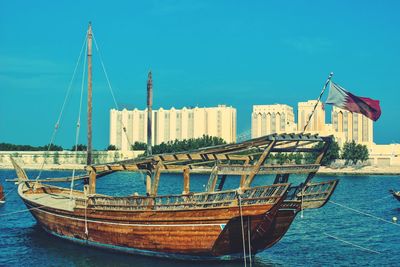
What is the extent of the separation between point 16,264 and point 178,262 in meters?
7.72

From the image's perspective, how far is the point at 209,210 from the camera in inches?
867

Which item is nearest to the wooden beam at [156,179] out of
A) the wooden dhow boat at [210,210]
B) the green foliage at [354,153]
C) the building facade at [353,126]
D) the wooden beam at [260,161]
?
the wooden dhow boat at [210,210]

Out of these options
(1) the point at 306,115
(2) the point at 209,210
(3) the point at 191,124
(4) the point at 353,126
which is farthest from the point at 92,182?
(4) the point at 353,126

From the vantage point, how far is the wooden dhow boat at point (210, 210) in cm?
2152

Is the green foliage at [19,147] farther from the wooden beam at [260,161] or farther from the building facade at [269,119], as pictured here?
the wooden beam at [260,161]

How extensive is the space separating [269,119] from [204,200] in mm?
156294

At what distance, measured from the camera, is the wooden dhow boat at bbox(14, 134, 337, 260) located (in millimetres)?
21500

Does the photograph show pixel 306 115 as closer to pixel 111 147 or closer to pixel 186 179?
pixel 111 147

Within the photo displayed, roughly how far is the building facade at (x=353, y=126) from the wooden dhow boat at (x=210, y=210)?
157555 millimetres

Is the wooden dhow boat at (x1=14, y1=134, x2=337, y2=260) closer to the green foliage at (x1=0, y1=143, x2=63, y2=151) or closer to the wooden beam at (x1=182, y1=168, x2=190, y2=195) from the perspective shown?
the wooden beam at (x1=182, y1=168, x2=190, y2=195)

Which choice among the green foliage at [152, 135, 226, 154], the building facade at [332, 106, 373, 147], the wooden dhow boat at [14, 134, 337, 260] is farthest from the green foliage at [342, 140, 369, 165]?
the wooden dhow boat at [14, 134, 337, 260]

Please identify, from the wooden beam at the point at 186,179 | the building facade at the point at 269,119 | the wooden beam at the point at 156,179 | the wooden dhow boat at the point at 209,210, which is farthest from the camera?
the building facade at the point at 269,119

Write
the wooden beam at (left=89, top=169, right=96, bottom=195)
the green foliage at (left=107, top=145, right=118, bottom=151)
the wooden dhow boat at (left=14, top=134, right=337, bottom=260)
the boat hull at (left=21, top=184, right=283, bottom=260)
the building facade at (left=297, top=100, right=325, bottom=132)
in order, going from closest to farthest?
the wooden dhow boat at (left=14, top=134, right=337, bottom=260)
the boat hull at (left=21, top=184, right=283, bottom=260)
the wooden beam at (left=89, top=169, right=96, bottom=195)
the building facade at (left=297, top=100, right=325, bottom=132)
the green foliage at (left=107, top=145, right=118, bottom=151)

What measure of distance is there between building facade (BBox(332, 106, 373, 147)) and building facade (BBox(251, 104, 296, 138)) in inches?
642
